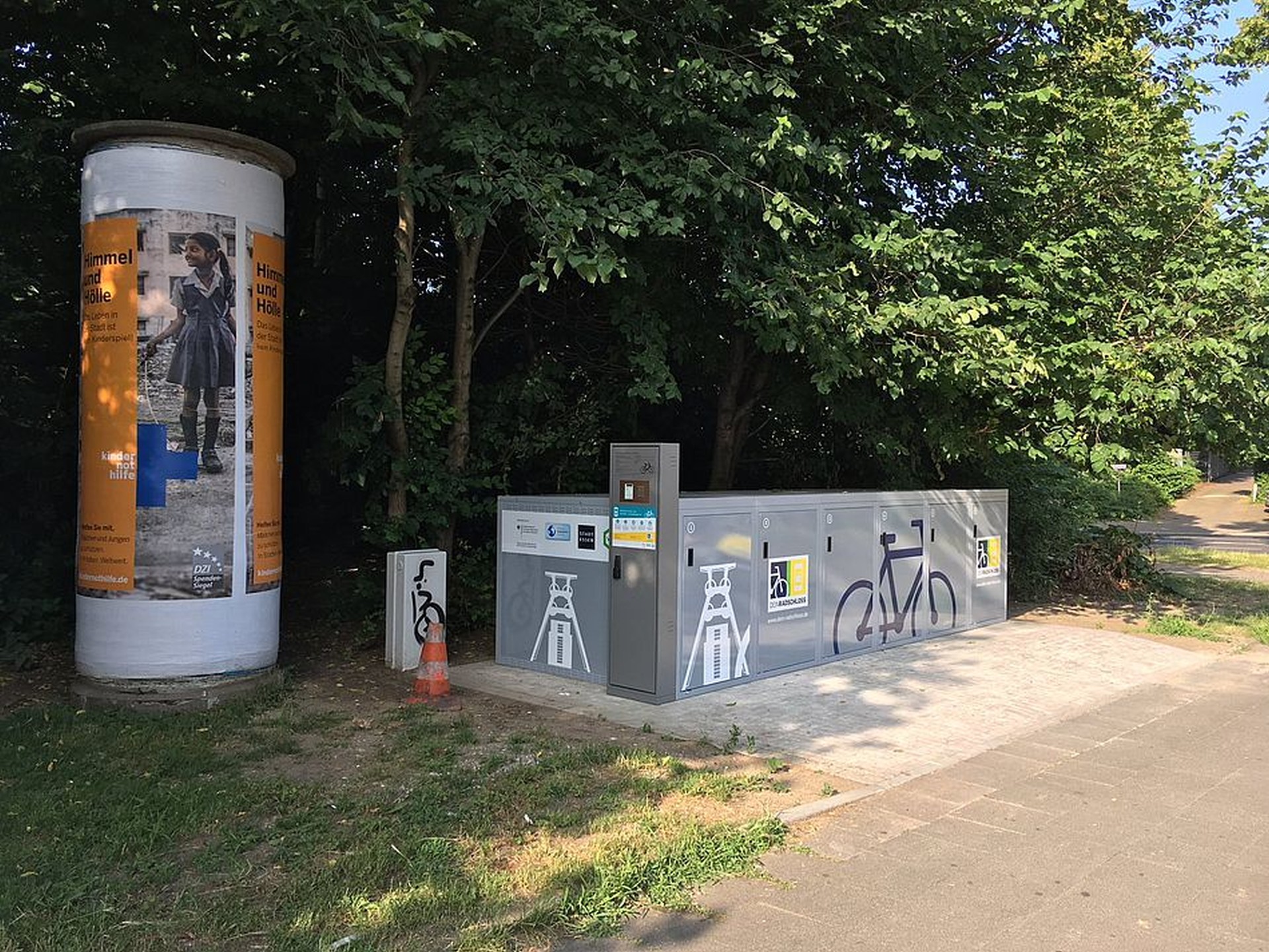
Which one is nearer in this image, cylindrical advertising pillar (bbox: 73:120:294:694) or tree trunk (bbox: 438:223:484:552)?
cylindrical advertising pillar (bbox: 73:120:294:694)

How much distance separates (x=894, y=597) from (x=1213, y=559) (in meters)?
13.8

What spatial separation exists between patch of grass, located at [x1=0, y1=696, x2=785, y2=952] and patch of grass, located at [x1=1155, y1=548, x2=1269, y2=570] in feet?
51.4

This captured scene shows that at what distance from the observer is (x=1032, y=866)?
169 inches

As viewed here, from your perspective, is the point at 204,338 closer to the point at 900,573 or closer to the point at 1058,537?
the point at 900,573

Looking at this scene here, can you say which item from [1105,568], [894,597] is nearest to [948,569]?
[894,597]

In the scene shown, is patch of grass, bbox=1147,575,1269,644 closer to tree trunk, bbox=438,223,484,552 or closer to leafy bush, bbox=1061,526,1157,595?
leafy bush, bbox=1061,526,1157,595

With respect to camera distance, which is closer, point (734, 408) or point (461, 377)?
point (461, 377)

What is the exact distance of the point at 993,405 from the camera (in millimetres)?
10094

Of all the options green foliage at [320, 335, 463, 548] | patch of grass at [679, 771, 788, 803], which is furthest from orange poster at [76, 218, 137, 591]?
patch of grass at [679, 771, 788, 803]

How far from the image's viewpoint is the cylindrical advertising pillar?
6.97m

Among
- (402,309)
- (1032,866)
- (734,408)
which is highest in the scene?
(402,309)

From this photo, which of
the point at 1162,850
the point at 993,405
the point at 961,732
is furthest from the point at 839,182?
the point at 1162,850

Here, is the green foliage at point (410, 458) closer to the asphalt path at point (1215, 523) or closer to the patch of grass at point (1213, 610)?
the patch of grass at point (1213, 610)

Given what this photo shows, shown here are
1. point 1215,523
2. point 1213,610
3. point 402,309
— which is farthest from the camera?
point 1215,523
